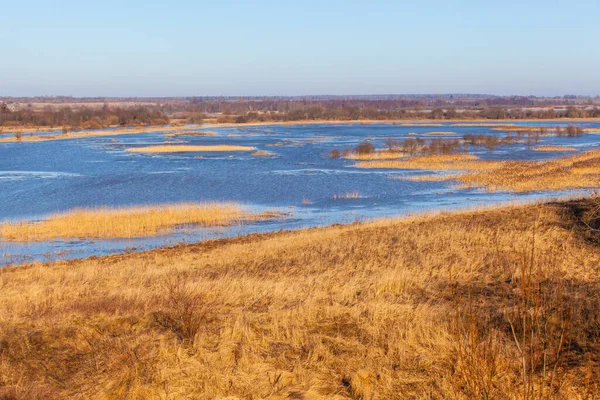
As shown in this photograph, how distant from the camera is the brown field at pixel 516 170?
2906cm

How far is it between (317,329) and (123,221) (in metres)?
15.6

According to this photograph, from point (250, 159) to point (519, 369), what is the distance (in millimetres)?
37595

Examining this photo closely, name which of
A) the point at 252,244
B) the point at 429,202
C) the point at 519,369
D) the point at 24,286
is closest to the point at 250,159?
the point at 429,202

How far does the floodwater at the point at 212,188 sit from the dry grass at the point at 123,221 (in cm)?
79

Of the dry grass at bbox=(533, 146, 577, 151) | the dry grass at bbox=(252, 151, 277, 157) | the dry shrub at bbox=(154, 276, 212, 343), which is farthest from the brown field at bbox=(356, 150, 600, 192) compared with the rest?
the dry shrub at bbox=(154, 276, 212, 343)

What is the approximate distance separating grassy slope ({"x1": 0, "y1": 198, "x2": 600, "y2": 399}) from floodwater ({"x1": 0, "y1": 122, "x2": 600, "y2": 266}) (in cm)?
749

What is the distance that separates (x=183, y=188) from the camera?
30109 mm

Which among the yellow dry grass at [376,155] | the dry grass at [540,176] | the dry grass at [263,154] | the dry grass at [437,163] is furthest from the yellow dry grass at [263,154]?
the dry grass at [540,176]

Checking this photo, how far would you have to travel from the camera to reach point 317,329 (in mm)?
7254

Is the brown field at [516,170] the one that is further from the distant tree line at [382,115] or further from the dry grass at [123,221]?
the distant tree line at [382,115]

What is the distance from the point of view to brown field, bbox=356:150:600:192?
2906cm

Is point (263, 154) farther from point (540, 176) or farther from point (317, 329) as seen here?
point (317, 329)

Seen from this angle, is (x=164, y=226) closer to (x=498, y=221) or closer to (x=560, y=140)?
(x=498, y=221)

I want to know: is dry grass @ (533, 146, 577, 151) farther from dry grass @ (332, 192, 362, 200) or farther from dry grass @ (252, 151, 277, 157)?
dry grass @ (332, 192, 362, 200)
